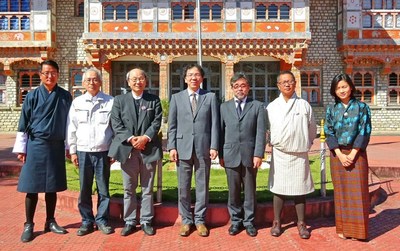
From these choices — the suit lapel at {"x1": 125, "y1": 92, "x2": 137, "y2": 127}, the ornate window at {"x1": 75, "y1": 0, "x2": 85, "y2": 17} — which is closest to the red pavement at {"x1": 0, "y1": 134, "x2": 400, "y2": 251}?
the suit lapel at {"x1": 125, "y1": 92, "x2": 137, "y2": 127}

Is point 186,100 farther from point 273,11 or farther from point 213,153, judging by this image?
point 273,11

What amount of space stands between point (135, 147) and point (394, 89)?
19107 mm

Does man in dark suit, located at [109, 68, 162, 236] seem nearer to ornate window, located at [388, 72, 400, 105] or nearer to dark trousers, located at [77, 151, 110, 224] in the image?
dark trousers, located at [77, 151, 110, 224]

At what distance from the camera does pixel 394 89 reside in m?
20.4

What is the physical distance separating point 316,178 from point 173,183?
281 centimetres

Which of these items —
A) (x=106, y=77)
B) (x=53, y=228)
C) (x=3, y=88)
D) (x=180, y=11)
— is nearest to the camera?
(x=53, y=228)

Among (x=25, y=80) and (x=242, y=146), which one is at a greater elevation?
(x=25, y=80)

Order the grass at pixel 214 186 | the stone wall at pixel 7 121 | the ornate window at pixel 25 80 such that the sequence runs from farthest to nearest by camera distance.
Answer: the ornate window at pixel 25 80 → the stone wall at pixel 7 121 → the grass at pixel 214 186

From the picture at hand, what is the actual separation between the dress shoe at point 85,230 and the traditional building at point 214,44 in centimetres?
1338

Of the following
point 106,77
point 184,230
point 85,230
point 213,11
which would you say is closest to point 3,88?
point 106,77

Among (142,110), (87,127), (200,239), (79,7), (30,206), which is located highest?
(79,7)

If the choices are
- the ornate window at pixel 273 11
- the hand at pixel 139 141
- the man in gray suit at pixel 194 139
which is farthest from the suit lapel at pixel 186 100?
the ornate window at pixel 273 11

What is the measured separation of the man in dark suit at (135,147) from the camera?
479 centimetres

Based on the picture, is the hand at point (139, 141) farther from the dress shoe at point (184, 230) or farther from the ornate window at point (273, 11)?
the ornate window at point (273, 11)
